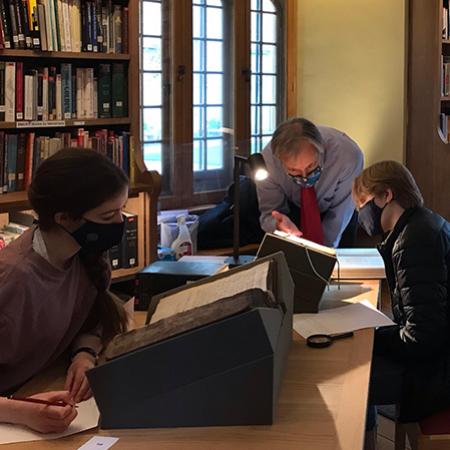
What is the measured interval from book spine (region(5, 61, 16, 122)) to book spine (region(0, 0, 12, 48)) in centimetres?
10

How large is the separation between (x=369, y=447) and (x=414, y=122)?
3.01m

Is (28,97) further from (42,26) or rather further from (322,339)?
(322,339)

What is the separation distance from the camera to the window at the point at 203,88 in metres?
4.36

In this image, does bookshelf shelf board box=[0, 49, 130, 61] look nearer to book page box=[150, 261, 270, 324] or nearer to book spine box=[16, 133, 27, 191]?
book spine box=[16, 133, 27, 191]

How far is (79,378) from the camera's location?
67.4 inches

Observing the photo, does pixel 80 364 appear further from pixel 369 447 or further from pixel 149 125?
pixel 149 125

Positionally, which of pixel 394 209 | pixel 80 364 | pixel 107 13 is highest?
pixel 107 13

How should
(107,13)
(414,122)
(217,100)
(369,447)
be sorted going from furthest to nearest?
1. (414,122)
2. (217,100)
3. (107,13)
4. (369,447)

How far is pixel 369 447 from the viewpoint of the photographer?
263 cm

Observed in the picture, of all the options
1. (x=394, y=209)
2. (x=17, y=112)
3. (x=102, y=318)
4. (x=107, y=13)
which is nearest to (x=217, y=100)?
(x=107, y=13)

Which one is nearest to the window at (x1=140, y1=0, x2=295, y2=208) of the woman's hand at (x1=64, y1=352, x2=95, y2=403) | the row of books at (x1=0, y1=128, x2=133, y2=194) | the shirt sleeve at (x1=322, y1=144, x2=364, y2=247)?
the row of books at (x1=0, y1=128, x2=133, y2=194)

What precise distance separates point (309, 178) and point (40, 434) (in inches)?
77.7

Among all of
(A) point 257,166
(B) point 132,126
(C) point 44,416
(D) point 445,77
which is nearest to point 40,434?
(C) point 44,416

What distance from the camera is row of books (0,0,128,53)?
10.5 feet
